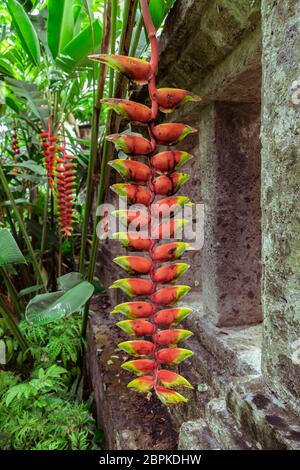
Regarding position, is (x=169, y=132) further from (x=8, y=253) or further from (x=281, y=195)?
(x=8, y=253)

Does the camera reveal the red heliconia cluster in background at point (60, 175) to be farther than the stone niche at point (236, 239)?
Yes

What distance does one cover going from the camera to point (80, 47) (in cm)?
112

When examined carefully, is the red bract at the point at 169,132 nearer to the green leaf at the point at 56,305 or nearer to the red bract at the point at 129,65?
the red bract at the point at 129,65

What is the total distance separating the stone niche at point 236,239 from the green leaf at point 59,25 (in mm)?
436

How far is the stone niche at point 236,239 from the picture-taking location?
0.43 meters

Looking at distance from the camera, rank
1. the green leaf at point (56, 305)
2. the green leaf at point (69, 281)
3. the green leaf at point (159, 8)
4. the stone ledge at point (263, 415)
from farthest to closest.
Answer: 1. the green leaf at point (69, 281)
2. the green leaf at point (56, 305)
3. the green leaf at point (159, 8)
4. the stone ledge at point (263, 415)

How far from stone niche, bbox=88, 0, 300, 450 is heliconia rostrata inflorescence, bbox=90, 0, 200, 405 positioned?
105 millimetres

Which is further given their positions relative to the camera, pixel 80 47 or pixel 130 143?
pixel 80 47

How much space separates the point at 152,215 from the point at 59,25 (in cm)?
95

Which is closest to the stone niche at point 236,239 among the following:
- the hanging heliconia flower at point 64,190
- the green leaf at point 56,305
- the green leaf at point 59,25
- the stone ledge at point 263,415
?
the stone ledge at point 263,415

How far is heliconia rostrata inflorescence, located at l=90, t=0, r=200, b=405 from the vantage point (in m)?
0.43

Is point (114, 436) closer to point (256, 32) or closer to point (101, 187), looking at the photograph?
point (101, 187)

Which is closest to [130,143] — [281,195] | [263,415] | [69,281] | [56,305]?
[281,195]

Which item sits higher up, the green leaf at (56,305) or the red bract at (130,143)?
the red bract at (130,143)
